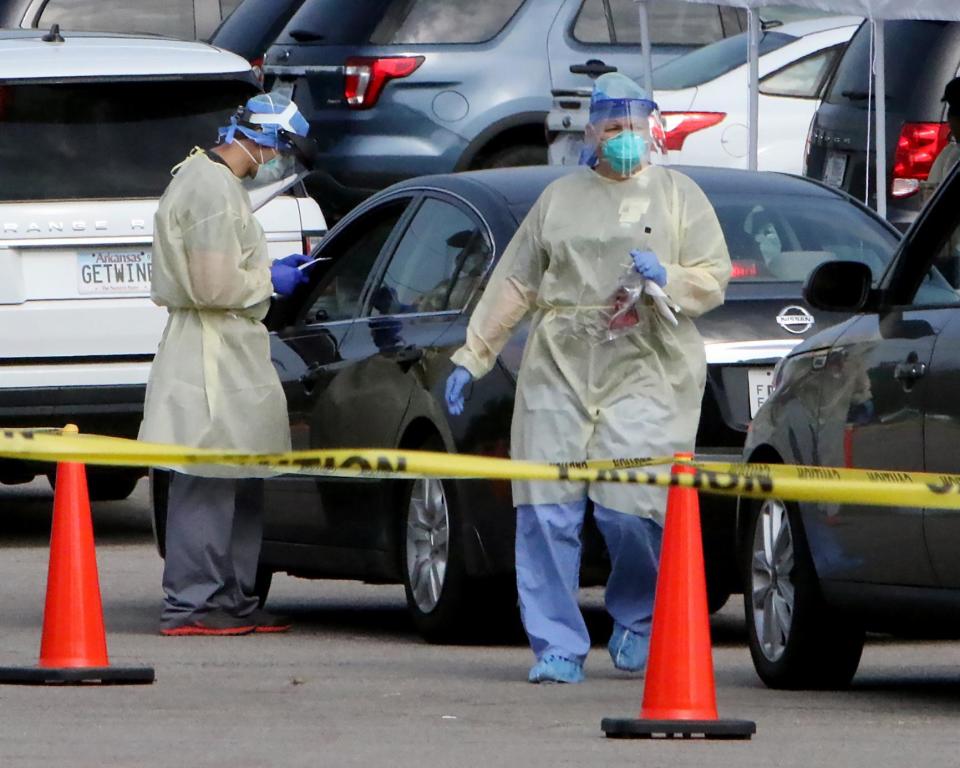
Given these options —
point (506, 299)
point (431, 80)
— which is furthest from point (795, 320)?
point (431, 80)

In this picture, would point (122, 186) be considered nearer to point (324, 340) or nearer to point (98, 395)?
point (98, 395)

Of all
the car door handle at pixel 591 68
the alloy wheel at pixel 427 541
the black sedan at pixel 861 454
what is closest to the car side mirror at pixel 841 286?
the black sedan at pixel 861 454

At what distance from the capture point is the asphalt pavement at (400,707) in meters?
6.78

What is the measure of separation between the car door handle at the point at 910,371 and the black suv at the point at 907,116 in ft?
20.8

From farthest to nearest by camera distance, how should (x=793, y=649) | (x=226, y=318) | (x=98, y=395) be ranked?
(x=98, y=395)
(x=226, y=318)
(x=793, y=649)

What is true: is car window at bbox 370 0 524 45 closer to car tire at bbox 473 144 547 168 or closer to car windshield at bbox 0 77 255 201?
car tire at bbox 473 144 547 168

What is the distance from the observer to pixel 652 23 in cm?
1722

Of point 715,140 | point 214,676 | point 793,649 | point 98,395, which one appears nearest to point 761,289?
point 793,649

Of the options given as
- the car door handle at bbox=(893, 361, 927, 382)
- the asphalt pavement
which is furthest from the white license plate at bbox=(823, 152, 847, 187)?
the car door handle at bbox=(893, 361, 927, 382)

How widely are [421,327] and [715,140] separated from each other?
6.56 metres

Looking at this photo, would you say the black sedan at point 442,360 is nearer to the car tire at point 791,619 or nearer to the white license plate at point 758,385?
the white license plate at point 758,385

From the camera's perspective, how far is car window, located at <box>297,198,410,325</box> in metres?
10.2

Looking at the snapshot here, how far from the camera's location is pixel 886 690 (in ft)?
27.2

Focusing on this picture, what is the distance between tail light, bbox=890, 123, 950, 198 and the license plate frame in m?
0.50
